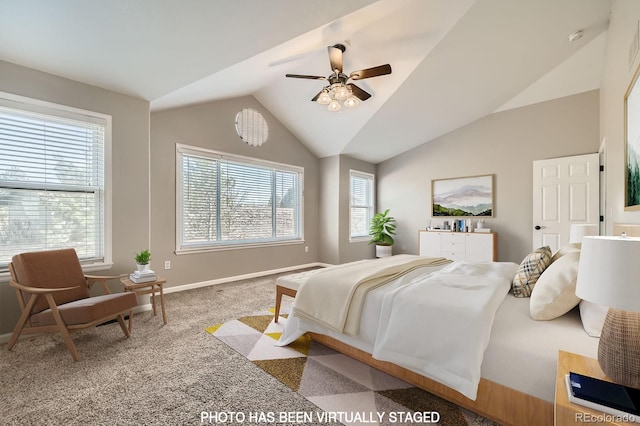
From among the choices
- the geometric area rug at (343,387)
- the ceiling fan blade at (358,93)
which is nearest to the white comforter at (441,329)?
the geometric area rug at (343,387)

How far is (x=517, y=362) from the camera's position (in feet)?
4.47

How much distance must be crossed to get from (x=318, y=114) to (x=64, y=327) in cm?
430

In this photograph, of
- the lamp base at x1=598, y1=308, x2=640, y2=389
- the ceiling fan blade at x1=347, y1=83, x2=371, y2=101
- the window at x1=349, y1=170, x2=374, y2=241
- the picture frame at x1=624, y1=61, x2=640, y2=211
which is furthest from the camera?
the window at x1=349, y1=170, x2=374, y2=241

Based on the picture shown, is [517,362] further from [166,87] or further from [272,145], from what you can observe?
[272,145]

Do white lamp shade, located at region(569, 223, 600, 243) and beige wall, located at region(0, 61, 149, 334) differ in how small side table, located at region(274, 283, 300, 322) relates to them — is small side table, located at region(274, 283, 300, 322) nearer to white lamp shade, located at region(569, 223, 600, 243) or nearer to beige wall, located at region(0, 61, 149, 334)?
beige wall, located at region(0, 61, 149, 334)

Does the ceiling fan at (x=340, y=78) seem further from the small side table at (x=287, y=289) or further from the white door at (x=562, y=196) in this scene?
the white door at (x=562, y=196)

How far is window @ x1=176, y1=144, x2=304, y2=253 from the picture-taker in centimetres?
424

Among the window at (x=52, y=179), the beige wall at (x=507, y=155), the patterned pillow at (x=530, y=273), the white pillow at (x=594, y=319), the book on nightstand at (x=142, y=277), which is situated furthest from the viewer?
the beige wall at (x=507, y=155)

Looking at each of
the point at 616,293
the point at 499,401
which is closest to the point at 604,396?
the point at 616,293

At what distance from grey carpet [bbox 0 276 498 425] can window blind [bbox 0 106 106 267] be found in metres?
0.93

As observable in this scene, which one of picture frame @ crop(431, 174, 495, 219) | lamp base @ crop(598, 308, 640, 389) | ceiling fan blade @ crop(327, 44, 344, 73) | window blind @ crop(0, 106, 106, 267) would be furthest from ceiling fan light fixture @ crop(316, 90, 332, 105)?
picture frame @ crop(431, 174, 495, 219)

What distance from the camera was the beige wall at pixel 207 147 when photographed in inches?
155

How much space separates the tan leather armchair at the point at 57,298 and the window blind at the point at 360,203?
4654 mm

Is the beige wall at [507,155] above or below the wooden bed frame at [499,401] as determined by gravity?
above
